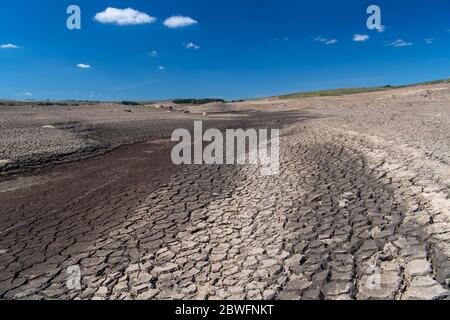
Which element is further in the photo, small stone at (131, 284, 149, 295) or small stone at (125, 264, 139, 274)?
small stone at (125, 264, 139, 274)

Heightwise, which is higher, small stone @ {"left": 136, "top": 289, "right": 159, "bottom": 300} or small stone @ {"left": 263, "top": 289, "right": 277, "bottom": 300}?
small stone @ {"left": 263, "top": 289, "right": 277, "bottom": 300}

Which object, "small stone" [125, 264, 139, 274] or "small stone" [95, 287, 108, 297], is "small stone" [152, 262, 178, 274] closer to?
"small stone" [125, 264, 139, 274]

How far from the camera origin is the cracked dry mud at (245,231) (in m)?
5.08

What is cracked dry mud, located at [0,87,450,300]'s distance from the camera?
5.08 meters

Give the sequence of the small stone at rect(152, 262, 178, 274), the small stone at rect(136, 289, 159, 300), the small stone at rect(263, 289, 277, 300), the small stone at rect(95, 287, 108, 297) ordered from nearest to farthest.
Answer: the small stone at rect(263, 289, 277, 300), the small stone at rect(136, 289, 159, 300), the small stone at rect(95, 287, 108, 297), the small stone at rect(152, 262, 178, 274)

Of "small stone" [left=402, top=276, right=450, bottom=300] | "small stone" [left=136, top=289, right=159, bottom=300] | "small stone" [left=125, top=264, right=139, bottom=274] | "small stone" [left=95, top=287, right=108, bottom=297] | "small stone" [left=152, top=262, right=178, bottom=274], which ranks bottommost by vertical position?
"small stone" [left=95, top=287, right=108, bottom=297]

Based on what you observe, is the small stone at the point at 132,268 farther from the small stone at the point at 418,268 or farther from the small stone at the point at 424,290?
the small stone at the point at 418,268

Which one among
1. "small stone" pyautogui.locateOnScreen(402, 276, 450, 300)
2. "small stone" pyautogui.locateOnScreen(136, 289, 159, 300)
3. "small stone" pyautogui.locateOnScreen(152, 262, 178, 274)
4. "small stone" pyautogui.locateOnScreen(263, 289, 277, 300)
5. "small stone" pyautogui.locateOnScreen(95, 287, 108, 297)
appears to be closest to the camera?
"small stone" pyautogui.locateOnScreen(402, 276, 450, 300)

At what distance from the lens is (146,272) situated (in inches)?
223

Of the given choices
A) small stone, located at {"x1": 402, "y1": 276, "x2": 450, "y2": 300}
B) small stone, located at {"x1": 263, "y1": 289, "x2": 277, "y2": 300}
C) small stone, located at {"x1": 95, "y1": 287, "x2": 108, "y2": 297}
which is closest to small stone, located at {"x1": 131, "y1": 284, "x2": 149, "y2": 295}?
small stone, located at {"x1": 95, "y1": 287, "x2": 108, "y2": 297}

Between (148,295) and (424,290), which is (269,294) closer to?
(148,295)

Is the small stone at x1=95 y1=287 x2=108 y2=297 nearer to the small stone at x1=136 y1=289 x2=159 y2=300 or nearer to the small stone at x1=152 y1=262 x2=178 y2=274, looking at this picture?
the small stone at x1=136 y1=289 x2=159 y2=300

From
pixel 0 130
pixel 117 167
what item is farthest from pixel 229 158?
pixel 0 130
